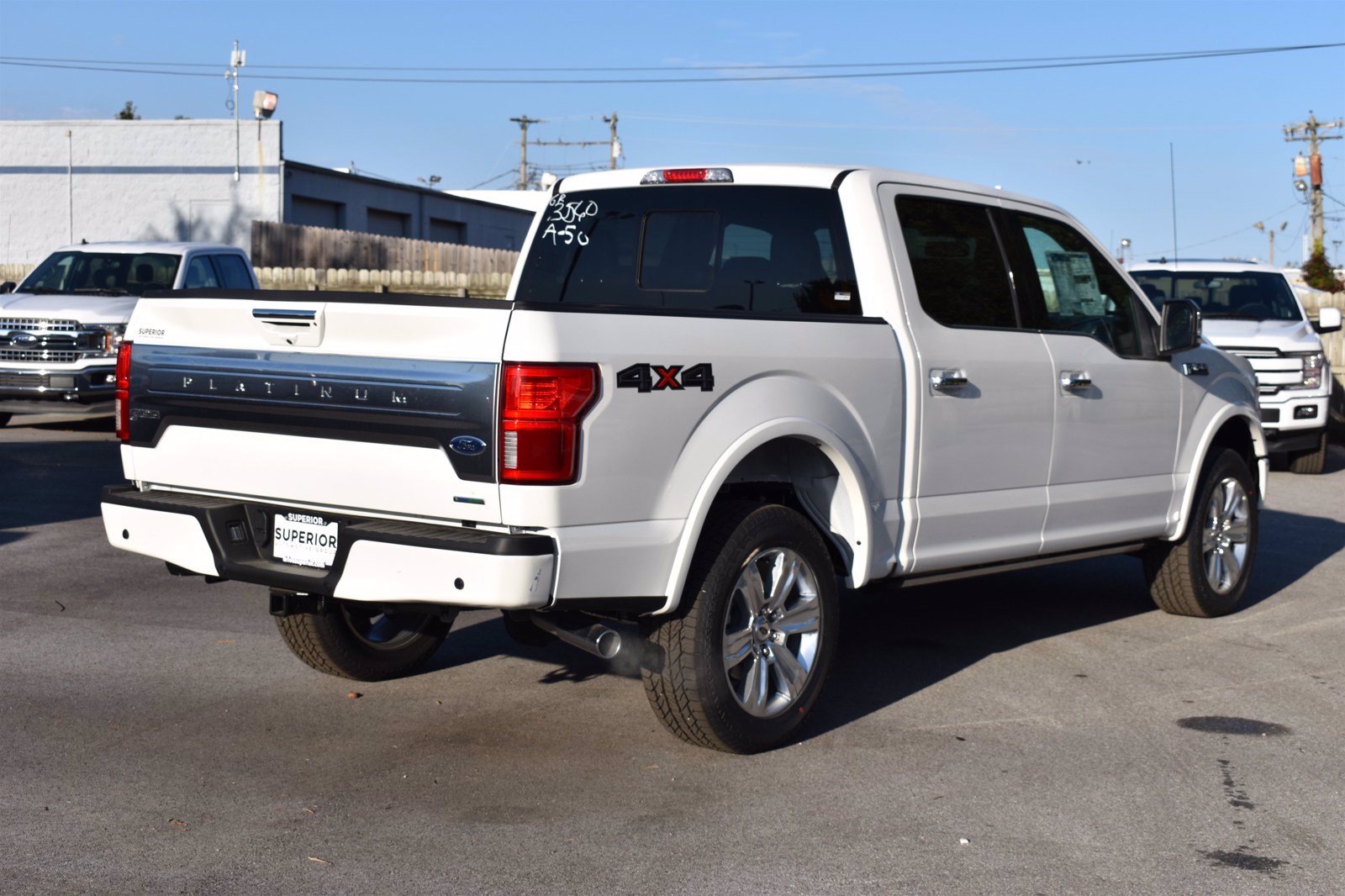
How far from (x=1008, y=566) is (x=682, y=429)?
2317 mm

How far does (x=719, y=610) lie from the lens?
5234 millimetres

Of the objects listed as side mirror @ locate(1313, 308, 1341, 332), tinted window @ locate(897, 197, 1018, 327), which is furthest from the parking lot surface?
side mirror @ locate(1313, 308, 1341, 332)

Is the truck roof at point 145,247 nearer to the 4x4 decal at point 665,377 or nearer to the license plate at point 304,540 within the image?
the license plate at point 304,540

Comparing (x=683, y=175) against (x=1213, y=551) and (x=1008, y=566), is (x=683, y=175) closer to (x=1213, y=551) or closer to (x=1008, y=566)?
(x=1008, y=566)

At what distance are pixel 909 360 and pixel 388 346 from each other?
7.03 feet

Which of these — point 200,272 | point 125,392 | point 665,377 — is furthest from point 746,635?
point 200,272

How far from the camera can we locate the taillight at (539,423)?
4.58 metres

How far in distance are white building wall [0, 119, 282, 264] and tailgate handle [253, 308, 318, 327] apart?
37.7m

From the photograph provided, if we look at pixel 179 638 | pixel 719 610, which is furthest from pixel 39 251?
pixel 719 610

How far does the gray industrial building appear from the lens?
4159 centimetres

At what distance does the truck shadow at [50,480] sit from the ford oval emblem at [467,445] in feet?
20.3

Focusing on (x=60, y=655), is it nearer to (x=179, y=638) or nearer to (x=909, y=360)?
(x=179, y=638)

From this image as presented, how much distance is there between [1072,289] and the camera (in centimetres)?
713

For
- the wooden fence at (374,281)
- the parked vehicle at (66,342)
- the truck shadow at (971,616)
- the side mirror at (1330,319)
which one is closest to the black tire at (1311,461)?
the side mirror at (1330,319)
